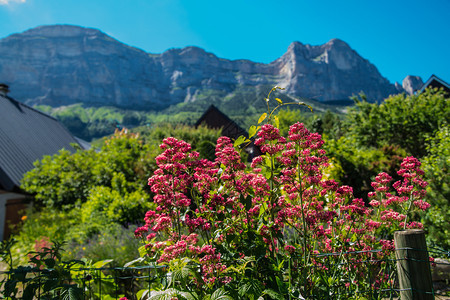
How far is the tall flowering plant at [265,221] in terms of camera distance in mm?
1835

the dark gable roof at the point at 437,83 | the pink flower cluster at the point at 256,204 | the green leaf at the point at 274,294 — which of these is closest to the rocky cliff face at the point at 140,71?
the dark gable roof at the point at 437,83

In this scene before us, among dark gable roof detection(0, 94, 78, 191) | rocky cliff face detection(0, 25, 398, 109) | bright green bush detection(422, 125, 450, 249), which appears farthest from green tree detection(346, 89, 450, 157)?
rocky cliff face detection(0, 25, 398, 109)

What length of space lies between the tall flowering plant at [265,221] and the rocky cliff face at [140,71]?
11101 centimetres

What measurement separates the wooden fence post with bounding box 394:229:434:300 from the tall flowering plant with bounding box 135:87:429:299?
0.41 ft

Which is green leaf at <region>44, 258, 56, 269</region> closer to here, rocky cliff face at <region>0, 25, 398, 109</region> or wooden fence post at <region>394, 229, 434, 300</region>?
wooden fence post at <region>394, 229, 434, 300</region>

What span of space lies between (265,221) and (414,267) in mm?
1080

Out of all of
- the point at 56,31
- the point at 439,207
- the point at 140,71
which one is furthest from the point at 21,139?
the point at 56,31

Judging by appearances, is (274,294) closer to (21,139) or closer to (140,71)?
(21,139)

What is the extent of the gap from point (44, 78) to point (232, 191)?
151869mm

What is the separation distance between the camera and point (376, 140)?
12.2 m

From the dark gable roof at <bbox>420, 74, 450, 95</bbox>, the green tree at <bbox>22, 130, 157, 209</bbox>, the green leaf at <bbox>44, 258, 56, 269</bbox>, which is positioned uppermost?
the dark gable roof at <bbox>420, 74, 450, 95</bbox>

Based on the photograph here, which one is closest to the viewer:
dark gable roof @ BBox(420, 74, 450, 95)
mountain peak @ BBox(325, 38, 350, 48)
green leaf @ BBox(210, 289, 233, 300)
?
green leaf @ BBox(210, 289, 233, 300)

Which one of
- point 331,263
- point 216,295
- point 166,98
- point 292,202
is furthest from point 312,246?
point 166,98

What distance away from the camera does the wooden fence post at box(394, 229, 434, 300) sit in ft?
6.25
